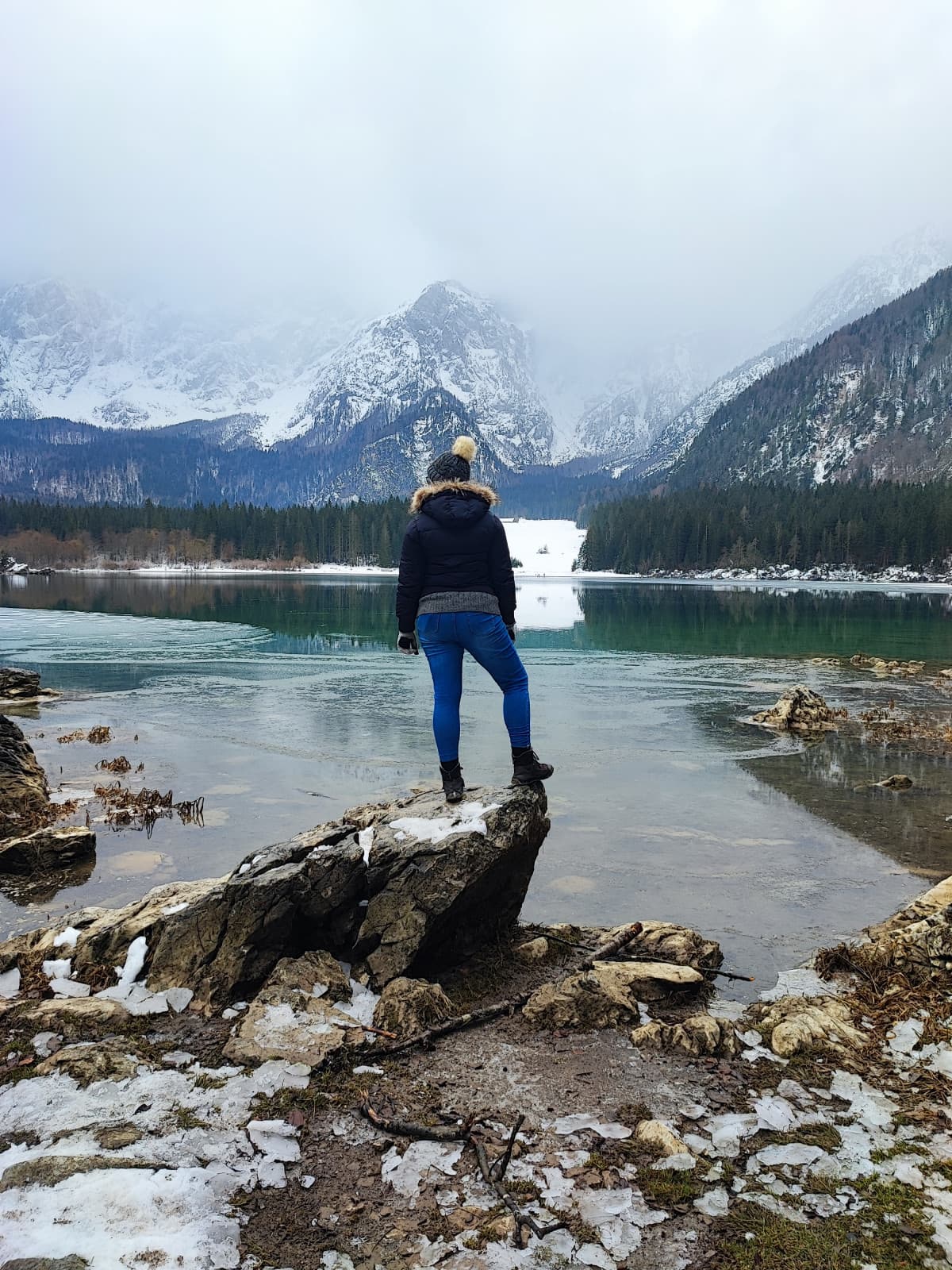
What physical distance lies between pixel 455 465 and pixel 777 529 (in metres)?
163

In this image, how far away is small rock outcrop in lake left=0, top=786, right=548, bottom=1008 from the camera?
641cm

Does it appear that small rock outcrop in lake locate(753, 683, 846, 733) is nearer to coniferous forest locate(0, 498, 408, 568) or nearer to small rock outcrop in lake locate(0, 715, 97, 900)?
small rock outcrop in lake locate(0, 715, 97, 900)

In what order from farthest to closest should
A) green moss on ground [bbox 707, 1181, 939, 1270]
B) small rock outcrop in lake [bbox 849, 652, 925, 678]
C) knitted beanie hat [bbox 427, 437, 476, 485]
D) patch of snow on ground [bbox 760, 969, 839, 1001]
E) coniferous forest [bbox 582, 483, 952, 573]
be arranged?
1. coniferous forest [bbox 582, 483, 952, 573]
2. small rock outcrop in lake [bbox 849, 652, 925, 678]
3. knitted beanie hat [bbox 427, 437, 476, 485]
4. patch of snow on ground [bbox 760, 969, 839, 1001]
5. green moss on ground [bbox 707, 1181, 939, 1270]

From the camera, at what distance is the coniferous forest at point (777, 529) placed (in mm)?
140000

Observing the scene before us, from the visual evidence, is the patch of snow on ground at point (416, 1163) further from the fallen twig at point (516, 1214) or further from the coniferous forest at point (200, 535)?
the coniferous forest at point (200, 535)

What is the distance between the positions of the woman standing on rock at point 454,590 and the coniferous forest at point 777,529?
14941cm

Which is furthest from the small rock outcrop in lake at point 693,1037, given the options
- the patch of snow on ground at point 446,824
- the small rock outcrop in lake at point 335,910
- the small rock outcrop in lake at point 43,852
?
the small rock outcrop in lake at point 43,852

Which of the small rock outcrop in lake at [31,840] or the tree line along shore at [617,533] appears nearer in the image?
the small rock outcrop in lake at [31,840]

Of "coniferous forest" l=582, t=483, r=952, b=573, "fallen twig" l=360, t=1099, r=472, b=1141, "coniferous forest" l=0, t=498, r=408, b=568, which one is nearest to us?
"fallen twig" l=360, t=1099, r=472, b=1141

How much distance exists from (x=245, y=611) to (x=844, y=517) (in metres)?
126

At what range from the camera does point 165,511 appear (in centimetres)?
18512

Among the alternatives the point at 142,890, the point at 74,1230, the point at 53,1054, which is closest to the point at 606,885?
A: the point at 142,890

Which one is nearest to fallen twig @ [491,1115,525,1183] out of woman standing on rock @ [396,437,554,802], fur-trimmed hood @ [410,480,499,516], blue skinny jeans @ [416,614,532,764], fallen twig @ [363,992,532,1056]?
fallen twig @ [363,992,532,1056]

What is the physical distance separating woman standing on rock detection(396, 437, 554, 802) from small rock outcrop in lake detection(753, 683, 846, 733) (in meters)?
14.1
